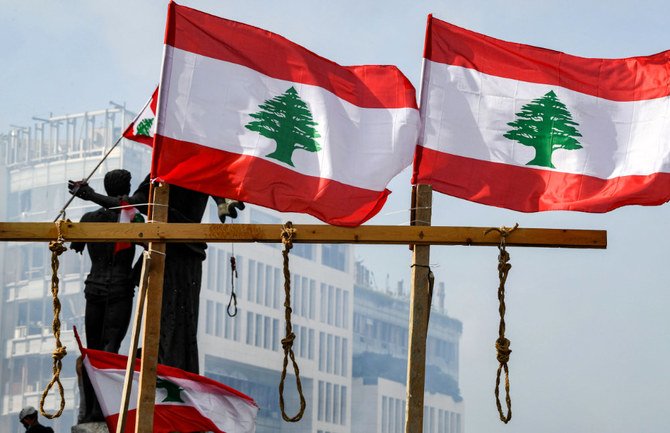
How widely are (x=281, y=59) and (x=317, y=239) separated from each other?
8.87ft

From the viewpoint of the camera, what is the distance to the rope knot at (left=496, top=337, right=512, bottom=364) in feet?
64.8

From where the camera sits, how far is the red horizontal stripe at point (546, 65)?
21.5m

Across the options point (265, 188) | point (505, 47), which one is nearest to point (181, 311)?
point (265, 188)

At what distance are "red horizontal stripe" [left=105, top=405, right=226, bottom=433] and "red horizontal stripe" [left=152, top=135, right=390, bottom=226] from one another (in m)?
3.34

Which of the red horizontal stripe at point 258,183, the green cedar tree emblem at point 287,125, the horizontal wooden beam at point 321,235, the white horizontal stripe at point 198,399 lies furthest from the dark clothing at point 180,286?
the horizontal wooden beam at point 321,235

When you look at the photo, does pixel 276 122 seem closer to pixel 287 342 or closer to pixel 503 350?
pixel 287 342

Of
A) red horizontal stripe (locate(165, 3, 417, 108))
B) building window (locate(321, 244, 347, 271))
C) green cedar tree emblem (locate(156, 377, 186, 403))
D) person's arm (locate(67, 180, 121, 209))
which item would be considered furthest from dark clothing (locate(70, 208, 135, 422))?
building window (locate(321, 244, 347, 271))

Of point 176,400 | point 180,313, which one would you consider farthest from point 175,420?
point 180,313

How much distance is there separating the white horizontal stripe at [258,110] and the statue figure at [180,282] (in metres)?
2.84

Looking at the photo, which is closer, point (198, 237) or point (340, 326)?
point (198, 237)

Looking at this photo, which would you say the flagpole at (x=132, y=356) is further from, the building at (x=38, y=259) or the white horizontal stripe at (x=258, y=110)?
the building at (x=38, y=259)

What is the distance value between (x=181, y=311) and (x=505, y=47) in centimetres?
584

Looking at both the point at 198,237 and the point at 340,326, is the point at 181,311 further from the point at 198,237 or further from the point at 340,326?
the point at 340,326

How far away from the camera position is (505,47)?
71.4ft
